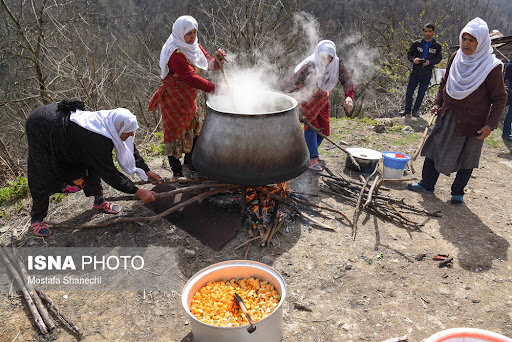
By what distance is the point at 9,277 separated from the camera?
10.0 feet

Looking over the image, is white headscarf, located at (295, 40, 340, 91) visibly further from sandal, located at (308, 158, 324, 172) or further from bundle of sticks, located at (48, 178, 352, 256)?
bundle of sticks, located at (48, 178, 352, 256)

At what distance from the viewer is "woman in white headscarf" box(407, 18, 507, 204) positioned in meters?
3.62

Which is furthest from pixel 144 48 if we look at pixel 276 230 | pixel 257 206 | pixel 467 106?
pixel 467 106

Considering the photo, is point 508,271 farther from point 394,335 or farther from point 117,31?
point 117,31

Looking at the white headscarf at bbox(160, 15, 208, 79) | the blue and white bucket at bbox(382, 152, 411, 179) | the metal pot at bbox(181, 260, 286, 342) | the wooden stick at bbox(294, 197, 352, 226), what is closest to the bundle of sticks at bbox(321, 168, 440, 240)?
the wooden stick at bbox(294, 197, 352, 226)

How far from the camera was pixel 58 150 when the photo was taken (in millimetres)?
3240

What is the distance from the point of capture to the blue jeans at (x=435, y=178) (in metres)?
4.24

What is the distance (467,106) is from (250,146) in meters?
2.81

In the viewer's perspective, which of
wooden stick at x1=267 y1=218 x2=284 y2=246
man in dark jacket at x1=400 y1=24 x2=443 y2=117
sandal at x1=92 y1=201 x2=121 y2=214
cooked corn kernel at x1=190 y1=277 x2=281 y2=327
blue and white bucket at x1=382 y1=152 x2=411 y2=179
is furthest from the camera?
man in dark jacket at x1=400 y1=24 x2=443 y2=117

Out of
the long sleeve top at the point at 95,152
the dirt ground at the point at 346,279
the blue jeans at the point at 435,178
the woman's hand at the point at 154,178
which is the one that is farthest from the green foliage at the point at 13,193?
the blue jeans at the point at 435,178

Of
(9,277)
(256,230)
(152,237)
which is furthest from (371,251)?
(9,277)

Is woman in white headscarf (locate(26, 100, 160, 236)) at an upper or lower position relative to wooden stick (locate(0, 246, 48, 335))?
upper

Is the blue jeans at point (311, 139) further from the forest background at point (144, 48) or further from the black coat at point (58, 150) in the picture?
the forest background at point (144, 48)

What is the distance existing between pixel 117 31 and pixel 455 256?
44.5 ft
